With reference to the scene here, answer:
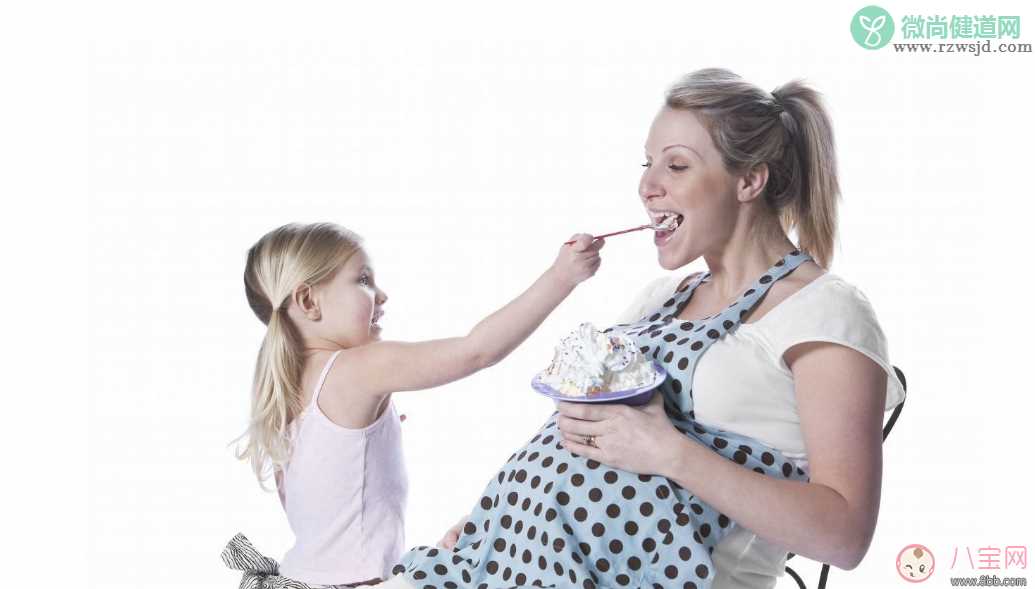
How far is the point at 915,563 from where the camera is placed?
3.23 metres

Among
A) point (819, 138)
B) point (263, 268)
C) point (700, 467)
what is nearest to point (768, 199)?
point (819, 138)

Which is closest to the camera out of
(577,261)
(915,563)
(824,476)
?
(824,476)

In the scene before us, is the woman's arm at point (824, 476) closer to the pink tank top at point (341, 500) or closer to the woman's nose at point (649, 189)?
the woman's nose at point (649, 189)

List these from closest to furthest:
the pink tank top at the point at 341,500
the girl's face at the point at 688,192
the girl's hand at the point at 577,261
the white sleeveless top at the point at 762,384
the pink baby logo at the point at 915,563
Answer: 1. the white sleeveless top at the point at 762,384
2. the girl's face at the point at 688,192
3. the girl's hand at the point at 577,261
4. the pink tank top at the point at 341,500
5. the pink baby logo at the point at 915,563

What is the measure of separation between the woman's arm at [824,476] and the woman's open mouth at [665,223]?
1.24 ft

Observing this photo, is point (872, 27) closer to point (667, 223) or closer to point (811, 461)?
point (667, 223)

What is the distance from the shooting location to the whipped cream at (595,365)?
1699 millimetres

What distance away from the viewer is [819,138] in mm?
2053

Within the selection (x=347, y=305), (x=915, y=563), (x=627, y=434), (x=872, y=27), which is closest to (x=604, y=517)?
(x=627, y=434)

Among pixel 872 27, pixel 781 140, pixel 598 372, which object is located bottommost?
pixel 598 372

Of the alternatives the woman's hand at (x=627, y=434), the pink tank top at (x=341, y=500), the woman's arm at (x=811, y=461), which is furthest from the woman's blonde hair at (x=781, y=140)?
the pink tank top at (x=341, y=500)

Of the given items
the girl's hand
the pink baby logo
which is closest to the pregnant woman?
the girl's hand

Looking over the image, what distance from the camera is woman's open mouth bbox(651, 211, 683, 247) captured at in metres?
1.99

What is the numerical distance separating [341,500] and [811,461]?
99 cm
